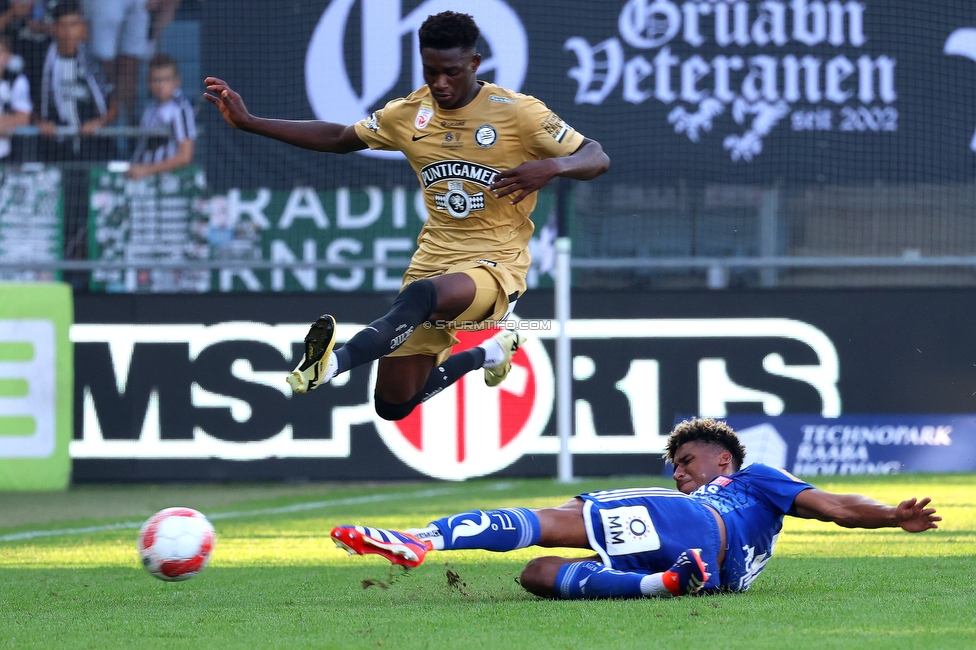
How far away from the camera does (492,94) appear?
20.4 feet

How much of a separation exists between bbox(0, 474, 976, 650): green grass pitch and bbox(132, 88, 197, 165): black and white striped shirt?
4.44 m

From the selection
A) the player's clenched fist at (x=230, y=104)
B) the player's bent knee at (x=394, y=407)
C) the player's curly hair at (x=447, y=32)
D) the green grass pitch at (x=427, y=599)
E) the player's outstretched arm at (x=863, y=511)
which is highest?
the player's curly hair at (x=447, y=32)

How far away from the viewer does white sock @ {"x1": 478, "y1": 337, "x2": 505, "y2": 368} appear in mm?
7055

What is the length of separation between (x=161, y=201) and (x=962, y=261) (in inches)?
286

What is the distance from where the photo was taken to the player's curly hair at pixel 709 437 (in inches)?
198

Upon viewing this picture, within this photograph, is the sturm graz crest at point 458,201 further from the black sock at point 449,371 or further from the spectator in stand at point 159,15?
the spectator in stand at point 159,15

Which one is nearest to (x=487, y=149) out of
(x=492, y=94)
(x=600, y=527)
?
(x=492, y=94)

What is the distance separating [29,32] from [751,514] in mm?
10172

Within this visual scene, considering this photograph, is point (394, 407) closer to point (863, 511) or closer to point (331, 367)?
point (331, 367)

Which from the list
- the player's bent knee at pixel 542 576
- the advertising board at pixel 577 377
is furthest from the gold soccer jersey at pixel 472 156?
the advertising board at pixel 577 377

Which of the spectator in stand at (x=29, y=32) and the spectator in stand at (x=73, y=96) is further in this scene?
the spectator in stand at (x=29, y=32)

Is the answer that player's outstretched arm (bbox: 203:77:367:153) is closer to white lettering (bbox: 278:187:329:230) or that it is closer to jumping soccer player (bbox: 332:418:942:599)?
jumping soccer player (bbox: 332:418:942:599)

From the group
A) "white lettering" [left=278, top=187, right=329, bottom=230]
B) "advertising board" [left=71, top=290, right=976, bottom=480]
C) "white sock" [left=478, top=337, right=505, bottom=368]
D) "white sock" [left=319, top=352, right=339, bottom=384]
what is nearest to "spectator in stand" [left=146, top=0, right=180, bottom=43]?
"white lettering" [left=278, top=187, right=329, bottom=230]

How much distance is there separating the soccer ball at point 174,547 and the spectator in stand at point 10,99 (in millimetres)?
8471
